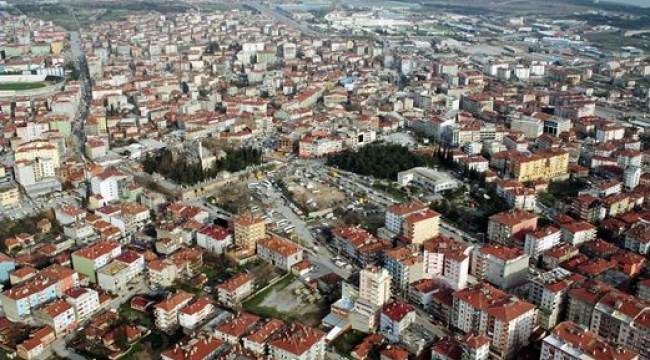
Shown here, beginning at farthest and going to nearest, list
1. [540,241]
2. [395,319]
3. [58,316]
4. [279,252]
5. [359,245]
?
1. [540,241]
2. [359,245]
3. [279,252]
4. [58,316]
5. [395,319]

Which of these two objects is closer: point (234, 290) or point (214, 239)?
point (234, 290)

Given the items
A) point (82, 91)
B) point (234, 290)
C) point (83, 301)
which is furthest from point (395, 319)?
point (82, 91)

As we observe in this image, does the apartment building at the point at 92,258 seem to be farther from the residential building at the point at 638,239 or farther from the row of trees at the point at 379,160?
the residential building at the point at 638,239

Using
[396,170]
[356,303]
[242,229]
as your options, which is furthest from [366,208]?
[356,303]

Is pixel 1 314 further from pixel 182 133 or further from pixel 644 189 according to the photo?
pixel 644 189

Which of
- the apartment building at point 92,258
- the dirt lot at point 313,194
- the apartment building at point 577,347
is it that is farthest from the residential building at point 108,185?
the apartment building at point 577,347

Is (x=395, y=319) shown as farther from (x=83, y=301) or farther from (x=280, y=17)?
(x=280, y=17)

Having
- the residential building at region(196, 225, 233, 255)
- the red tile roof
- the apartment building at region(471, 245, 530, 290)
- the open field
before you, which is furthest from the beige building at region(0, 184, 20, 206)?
the open field
